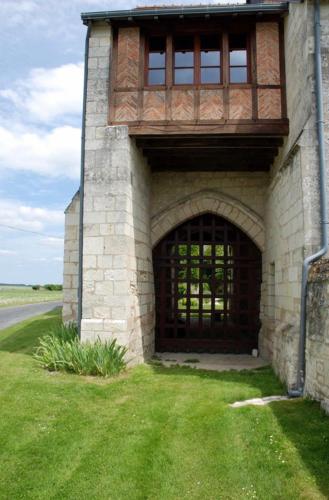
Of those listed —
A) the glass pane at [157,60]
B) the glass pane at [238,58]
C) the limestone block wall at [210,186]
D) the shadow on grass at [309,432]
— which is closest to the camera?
the shadow on grass at [309,432]

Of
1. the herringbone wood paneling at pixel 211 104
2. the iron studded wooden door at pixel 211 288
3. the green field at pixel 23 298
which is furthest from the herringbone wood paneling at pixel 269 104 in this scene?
the green field at pixel 23 298

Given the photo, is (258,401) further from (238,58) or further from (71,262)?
(238,58)

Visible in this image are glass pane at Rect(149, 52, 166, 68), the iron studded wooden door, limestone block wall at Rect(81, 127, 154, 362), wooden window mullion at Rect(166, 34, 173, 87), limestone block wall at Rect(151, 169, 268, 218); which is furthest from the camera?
the iron studded wooden door

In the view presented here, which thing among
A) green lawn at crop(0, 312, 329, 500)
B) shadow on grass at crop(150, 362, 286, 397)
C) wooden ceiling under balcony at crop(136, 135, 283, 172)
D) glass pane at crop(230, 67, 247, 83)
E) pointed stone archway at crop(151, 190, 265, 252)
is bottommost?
green lawn at crop(0, 312, 329, 500)

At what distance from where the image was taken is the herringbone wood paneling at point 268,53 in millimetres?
6434

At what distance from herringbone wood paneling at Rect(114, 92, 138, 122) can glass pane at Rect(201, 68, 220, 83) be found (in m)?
1.14

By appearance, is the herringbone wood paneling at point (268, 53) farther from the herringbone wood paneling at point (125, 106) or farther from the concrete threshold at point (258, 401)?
the concrete threshold at point (258, 401)

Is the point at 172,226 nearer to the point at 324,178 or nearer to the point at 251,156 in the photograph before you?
the point at 251,156

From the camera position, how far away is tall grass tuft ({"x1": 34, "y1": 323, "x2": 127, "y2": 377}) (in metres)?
5.72

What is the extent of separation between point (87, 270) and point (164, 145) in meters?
2.42

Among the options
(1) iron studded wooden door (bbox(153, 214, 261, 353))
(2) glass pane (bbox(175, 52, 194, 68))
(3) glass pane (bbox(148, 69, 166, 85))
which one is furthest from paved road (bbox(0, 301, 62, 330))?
(2) glass pane (bbox(175, 52, 194, 68))

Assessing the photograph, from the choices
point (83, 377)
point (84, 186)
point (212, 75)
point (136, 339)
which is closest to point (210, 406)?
point (83, 377)

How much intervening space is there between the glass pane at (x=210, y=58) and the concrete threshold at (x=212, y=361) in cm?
490

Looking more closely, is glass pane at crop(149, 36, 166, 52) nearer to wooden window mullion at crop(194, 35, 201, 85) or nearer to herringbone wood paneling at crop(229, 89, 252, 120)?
wooden window mullion at crop(194, 35, 201, 85)
